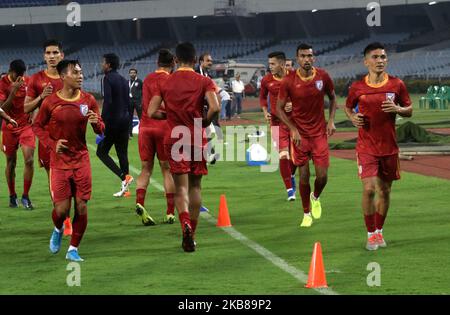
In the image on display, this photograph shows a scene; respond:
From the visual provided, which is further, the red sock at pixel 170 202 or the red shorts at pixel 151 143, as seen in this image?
the red shorts at pixel 151 143

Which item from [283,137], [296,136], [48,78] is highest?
[48,78]

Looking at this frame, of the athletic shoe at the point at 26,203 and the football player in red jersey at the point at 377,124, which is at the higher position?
the football player in red jersey at the point at 377,124

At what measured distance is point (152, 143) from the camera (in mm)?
15797

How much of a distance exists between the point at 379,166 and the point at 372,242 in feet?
3.07

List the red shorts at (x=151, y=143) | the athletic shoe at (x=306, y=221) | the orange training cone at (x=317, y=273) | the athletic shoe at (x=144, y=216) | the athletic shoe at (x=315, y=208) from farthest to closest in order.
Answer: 1. the red shorts at (x=151, y=143)
2. the athletic shoe at (x=315, y=208)
3. the athletic shoe at (x=144, y=216)
4. the athletic shoe at (x=306, y=221)
5. the orange training cone at (x=317, y=273)

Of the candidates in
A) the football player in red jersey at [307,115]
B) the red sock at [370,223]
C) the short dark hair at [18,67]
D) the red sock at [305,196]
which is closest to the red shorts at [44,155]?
the short dark hair at [18,67]

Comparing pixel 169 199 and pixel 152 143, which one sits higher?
pixel 152 143

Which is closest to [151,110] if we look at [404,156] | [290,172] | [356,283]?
[356,283]

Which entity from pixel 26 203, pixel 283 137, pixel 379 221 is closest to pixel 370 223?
pixel 379 221

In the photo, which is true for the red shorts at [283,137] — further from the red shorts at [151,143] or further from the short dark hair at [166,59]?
the short dark hair at [166,59]

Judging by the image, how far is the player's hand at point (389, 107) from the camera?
41.4 ft

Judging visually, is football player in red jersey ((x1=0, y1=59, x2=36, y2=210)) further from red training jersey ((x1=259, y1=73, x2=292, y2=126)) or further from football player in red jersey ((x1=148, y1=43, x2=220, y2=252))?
football player in red jersey ((x1=148, y1=43, x2=220, y2=252))

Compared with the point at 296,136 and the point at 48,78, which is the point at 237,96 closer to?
the point at 296,136

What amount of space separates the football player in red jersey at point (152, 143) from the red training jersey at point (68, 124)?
2.71 m
